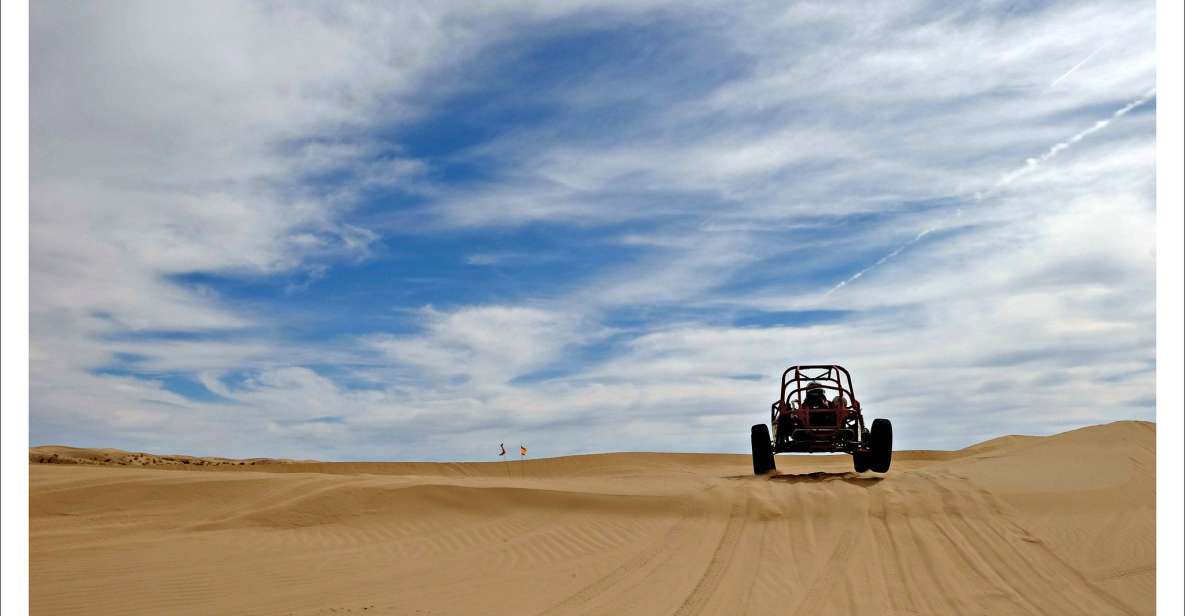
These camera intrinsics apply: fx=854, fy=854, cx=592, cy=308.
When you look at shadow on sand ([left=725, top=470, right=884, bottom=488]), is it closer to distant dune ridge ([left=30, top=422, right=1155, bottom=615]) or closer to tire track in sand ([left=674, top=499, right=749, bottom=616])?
distant dune ridge ([left=30, top=422, right=1155, bottom=615])

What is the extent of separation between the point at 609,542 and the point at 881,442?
8239 millimetres

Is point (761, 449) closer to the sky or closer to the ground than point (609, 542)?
closer to the sky

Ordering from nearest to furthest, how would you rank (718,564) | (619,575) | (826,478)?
1. (619,575)
2. (718,564)
3. (826,478)

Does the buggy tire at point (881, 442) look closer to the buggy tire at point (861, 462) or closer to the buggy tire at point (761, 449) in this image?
the buggy tire at point (861, 462)

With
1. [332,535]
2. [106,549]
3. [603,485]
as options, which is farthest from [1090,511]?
[106,549]

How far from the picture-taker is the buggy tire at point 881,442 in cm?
1880

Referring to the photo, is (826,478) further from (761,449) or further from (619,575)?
(619,575)

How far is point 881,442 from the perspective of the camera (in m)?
18.8

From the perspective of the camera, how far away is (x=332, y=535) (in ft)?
46.3

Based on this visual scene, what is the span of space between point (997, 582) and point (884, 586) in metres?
1.48

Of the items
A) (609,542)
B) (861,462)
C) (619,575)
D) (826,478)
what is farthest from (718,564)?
(861,462)

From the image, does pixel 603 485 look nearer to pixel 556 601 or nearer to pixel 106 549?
pixel 556 601

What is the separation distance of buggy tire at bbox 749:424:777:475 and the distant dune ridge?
52.7 inches

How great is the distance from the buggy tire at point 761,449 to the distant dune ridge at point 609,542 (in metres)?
1.34
